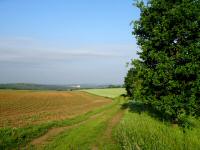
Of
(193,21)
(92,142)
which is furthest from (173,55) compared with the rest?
(92,142)

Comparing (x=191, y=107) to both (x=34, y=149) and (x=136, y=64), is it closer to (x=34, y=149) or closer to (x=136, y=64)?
(x=136, y=64)

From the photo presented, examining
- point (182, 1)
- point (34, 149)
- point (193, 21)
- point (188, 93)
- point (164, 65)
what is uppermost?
point (182, 1)

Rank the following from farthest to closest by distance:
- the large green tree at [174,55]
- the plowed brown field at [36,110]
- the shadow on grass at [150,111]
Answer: the plowed brown field at [36,110]
the shadow on grass at [150,111]
the large green tree at [174,55]

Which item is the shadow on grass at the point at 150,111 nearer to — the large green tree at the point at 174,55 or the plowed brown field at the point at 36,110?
the large green tree at the point at 174,55

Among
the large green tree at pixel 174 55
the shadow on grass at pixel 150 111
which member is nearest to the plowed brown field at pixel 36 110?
the shadow on grass at pixel 150 111

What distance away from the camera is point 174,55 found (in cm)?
1816

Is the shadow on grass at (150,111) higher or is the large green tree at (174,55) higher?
the large green tree at (174,55)

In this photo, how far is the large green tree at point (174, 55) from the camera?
57.3 feet

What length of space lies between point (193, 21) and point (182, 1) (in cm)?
133

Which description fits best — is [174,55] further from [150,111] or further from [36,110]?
[36,110]

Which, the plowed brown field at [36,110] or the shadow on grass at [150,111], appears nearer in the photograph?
the shadow on grass at [150,111]

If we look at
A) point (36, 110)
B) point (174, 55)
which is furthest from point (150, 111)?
point (36, 110)

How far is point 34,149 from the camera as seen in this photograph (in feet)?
50.0

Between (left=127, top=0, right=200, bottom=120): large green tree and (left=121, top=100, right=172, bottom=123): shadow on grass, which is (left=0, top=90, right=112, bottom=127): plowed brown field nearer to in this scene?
(left=121, top=100, right=172, bottom=123): shadow on grass
